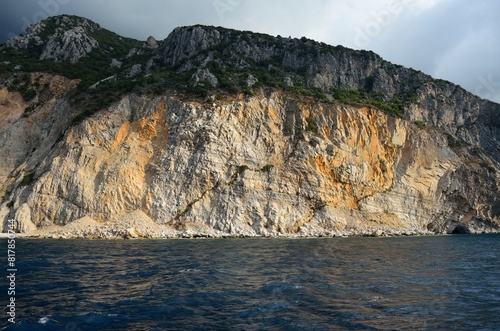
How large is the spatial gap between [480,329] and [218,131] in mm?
42445

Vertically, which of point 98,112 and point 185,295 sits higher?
point 98,112

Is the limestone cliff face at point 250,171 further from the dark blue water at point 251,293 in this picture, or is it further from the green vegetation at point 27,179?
the dark blue water at point 251,293

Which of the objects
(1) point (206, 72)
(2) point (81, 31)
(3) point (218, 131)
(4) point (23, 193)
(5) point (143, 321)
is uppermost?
(2) point (81, 31)

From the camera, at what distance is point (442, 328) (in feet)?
38.0

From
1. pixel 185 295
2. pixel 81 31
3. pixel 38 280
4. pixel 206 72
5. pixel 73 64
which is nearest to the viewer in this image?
pixel 185 295

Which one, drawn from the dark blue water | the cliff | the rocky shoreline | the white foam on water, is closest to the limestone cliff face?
the cliff

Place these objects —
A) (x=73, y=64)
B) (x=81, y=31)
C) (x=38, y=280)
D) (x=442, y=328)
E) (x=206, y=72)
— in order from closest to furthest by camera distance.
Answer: (x=442, y=328), (x=38, y=280), (x=206, y=72), (x=73, y=64), (x=81, y=31)

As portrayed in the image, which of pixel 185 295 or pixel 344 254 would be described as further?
pixel 344 254

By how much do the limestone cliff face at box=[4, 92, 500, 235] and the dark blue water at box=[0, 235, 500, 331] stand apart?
20.8 m

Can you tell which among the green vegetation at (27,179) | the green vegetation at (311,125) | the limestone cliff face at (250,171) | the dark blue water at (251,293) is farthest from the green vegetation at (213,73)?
the dark blue water at (251,293)

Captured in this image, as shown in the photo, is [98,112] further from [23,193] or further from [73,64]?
[73,64]

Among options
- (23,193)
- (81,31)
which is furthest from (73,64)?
(23,193)

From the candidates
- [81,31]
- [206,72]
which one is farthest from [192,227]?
A: [81,31]

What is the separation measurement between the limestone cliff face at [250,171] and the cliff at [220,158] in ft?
0.51
